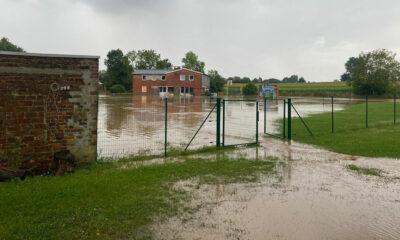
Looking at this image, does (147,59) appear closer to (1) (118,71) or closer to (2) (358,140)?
(1) (118,71)

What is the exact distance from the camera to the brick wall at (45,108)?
356 inches

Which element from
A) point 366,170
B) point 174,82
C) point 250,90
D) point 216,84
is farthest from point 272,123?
point 216,84

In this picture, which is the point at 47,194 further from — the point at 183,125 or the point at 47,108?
the point at 183,125

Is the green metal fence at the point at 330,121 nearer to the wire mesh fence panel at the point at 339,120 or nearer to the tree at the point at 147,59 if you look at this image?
the wire mesh fence panel at the point at 339,120

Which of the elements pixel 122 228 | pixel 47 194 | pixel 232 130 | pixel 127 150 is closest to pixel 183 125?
pixel 232 130

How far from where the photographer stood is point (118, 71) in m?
100

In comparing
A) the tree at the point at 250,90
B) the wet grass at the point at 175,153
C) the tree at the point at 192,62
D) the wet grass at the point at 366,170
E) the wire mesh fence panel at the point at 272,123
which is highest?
the tree at the point at 192,62

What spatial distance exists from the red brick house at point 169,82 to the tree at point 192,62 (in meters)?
39.0

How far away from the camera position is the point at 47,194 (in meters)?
7.24

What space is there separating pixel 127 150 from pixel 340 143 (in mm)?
7551

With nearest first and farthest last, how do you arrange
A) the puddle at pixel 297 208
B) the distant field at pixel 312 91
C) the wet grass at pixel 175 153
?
the puddle at pixel 297 208 < the wet grass at pixel 175 153 < the distant field at pixel 312 91

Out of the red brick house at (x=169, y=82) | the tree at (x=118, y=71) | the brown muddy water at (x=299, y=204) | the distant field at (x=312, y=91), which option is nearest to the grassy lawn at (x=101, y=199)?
the brown muddy water at (x=299, y=204)

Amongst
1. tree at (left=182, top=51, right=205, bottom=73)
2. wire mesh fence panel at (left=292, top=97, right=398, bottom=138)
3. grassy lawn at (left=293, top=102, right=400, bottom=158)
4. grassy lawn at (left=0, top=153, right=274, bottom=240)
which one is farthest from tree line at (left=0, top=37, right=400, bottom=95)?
grassy lawn at (left=0, top=153, right=274, bottom=240)

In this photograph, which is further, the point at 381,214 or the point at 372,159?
the point at 372,159
